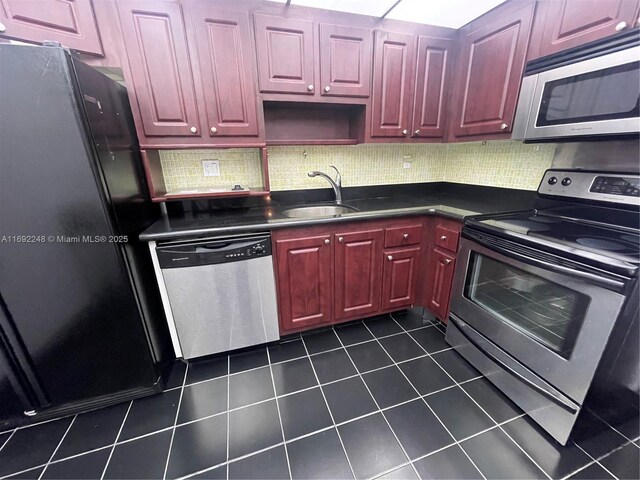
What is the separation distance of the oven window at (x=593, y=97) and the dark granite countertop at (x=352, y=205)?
0.57m

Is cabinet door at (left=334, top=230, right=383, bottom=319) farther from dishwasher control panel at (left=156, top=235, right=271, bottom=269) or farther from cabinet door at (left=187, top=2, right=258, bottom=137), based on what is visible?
cabinet door at (left=187, top=2, right=258, bottom=137)

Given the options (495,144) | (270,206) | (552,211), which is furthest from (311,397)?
(495,144)

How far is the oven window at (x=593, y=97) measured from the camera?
102cm

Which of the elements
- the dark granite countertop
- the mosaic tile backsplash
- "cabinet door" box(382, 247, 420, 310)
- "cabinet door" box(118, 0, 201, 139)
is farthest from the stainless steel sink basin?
"cabinet door" box(118, 0, 201, 139)

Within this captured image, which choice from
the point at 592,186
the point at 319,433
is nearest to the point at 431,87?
the point at 592,186

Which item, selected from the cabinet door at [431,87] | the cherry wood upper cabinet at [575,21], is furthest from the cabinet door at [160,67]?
the cherry wood upper cabinet at [575,21]

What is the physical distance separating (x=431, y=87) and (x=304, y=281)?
65.1 inches

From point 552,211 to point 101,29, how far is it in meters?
2.63

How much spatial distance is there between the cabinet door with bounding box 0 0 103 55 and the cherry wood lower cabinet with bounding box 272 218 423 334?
1325 millimetres

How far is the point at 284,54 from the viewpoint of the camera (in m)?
1.51

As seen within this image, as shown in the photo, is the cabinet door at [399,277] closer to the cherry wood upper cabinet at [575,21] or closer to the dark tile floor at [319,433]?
the dark tile floor at [319,433]

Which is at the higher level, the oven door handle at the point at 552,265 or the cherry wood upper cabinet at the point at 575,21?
the cherry wood upper cabinet at the point at 575,21

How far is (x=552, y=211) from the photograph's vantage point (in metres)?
1.50

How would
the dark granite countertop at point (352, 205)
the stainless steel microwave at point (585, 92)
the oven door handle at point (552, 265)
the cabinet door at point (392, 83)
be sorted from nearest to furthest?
the oven door handle at point (552, 265) → the stainless steel microwave at point (585, 92) → the dark granite countertop at point (352, 205) → the cabinet door at point (392, 83)
